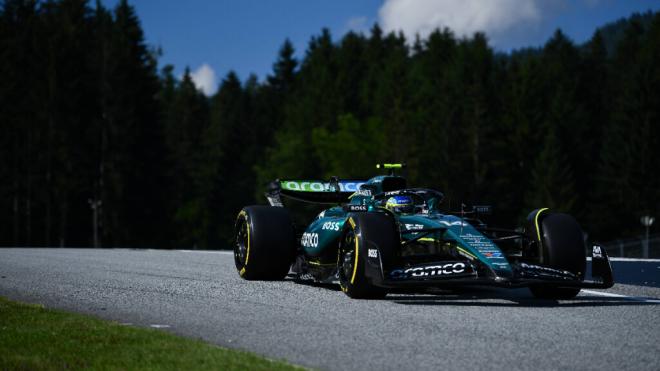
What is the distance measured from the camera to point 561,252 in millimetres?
11250

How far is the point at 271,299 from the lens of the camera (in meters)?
10.9

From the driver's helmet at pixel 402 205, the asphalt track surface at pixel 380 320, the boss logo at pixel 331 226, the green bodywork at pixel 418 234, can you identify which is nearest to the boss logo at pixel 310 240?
the green bodywork at pixel 418 234

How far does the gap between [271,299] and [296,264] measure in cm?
294

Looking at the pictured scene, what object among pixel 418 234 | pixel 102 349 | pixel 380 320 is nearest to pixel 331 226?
pixel 418 234

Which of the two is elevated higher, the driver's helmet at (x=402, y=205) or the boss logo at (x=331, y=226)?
the driver's helmet at (x=402, y=205)

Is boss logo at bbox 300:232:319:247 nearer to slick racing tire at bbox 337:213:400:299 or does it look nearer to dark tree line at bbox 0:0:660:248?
slick racing tire at bbox 337:213:400:299

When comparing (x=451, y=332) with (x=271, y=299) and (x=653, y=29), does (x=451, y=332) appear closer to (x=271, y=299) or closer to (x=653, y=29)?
(x=271, y=299)

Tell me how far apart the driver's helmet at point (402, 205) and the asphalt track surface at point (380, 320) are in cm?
120

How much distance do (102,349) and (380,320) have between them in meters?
2.70

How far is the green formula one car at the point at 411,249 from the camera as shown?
1031cm

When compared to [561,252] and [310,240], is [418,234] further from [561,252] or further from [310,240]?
[310,240]

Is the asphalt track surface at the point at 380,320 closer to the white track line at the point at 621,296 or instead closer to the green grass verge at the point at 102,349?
the white track line at the point at 621,296

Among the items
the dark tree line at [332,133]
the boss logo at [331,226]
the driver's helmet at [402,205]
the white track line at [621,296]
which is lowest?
the white track line at [621,296]

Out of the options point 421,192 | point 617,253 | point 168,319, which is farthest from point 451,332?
point 617,253
